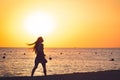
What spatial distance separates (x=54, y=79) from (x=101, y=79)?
2.84 meters

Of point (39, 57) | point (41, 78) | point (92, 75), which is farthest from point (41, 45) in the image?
point (92, 75)

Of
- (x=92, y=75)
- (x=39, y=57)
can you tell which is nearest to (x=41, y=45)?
(x=39, y=57)

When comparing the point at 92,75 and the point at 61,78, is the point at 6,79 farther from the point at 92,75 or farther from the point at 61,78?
the point at 92,75

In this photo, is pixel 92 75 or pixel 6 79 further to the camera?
pixel 92 75

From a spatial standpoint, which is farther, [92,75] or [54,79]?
[92,75]

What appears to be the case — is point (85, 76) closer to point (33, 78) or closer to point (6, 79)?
point (33, 78)

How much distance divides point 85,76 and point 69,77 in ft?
3.85

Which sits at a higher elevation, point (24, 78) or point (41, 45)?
point (41, 45)

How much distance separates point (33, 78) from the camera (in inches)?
791

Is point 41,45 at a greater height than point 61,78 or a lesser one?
greater

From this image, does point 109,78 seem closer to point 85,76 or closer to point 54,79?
point 85,76

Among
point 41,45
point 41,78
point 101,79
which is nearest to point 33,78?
point 41,78

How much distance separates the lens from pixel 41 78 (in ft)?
66.2

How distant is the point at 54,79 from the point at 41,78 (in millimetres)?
815
